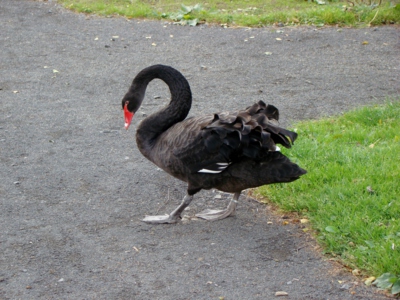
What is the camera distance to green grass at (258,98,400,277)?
3.70m

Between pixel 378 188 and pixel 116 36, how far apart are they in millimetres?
4972

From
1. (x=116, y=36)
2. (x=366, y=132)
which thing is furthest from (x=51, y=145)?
(x=116, y=36)

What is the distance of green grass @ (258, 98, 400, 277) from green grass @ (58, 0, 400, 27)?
10.7 feet

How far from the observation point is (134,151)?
17.5 ft

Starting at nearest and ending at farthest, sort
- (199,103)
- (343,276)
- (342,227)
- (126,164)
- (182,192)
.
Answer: (343,276), (342,227), (182,192), (126,164), (199,103)

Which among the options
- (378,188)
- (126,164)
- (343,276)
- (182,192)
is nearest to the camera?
(343,276)

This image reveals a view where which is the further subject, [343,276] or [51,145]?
[51,145]

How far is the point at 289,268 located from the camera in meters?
3.65

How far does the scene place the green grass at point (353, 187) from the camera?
370 centimetres

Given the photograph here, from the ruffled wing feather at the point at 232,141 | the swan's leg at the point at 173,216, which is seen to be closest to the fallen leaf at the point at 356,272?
the ruffled wing feather at the point at 232,141

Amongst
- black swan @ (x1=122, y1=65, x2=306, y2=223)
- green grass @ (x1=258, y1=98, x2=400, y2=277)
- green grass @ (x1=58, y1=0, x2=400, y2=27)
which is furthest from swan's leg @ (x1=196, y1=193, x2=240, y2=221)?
green grass @ (x1=58, y1=0, x2=400, y2=27)

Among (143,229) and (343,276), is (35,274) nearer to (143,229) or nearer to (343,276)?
(143,229)

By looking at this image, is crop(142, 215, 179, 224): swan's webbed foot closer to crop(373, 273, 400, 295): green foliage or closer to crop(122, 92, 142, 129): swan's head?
crop(122, 92, 142, 129): swan's head

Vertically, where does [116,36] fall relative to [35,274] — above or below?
above
